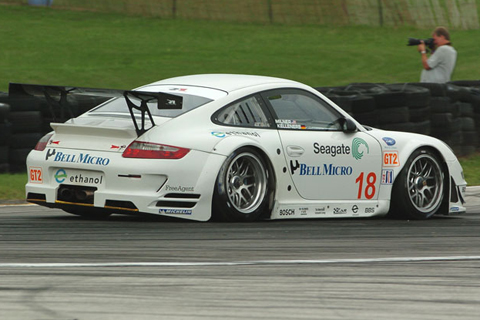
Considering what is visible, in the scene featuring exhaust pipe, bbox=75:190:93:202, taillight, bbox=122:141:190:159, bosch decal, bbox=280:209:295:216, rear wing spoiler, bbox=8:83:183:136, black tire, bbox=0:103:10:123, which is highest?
rear wing spoiler, bbox=8:83:183:136

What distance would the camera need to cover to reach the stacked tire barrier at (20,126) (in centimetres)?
1125

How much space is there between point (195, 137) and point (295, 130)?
3.76 feet

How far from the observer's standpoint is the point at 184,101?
8258 mm

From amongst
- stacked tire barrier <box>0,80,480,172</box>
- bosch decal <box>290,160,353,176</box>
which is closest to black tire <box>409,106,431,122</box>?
stacked tire barrier <box>0,80,480,172</box>

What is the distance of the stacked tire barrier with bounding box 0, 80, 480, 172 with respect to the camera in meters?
11.4

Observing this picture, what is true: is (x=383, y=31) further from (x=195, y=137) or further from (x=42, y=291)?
(x=42, y=291)

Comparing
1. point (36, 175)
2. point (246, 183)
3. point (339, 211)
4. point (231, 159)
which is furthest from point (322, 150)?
point (36, 175)

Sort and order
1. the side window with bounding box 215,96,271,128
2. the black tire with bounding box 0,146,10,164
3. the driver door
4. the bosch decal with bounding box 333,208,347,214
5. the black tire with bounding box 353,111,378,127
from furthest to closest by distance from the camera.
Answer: the black tire with bounding box 353,111,378,127 < the black tire with bounding box 0,146,10,164 < the bosch decal with bounding box 333,208,347,214 < the driver door < the side window with bounding box 215,96,271,128

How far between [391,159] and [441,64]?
19.6 feet

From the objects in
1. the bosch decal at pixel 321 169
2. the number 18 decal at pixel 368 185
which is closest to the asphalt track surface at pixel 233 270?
the bosch decal at pixel 321 169

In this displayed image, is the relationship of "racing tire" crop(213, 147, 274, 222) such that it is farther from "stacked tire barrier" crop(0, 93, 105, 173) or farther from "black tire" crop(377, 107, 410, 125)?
"black tire" crop(377, 107, 410, 125)

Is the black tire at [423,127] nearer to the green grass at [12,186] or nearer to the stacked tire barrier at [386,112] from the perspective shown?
the stacked tire barrier at [386,112]

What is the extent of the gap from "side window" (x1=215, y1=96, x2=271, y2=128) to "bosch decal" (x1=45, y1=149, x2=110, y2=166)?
1.00 meters

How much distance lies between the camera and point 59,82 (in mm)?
21453
